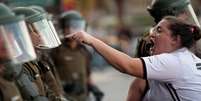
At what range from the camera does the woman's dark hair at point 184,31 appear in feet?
21.1

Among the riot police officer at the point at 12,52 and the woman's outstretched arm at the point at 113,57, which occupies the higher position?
the riot police officer at the point at 12,52

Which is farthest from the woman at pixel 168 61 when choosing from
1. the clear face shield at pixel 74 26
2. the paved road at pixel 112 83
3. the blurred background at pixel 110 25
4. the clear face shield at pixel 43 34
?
the paved road at pixel 112 83

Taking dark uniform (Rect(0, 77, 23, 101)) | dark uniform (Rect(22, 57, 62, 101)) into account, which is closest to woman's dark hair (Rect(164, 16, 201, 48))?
dark uniform (Rect(22, 57, 62, 101))

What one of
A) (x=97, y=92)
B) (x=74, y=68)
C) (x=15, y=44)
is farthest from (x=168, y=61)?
(x=74, y=68)

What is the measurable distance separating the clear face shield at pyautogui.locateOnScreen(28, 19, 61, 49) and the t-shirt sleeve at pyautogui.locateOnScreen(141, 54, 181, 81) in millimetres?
832

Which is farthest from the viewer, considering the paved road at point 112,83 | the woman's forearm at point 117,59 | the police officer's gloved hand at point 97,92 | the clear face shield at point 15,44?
the paved road at point 112,83

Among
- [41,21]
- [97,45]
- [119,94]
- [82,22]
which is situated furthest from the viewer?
[119,94]

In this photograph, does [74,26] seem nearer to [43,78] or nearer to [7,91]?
[43,78]

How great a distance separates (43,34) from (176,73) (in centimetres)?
113

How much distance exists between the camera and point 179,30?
6441 millimetres

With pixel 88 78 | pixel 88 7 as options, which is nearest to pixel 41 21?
pixel 88 78

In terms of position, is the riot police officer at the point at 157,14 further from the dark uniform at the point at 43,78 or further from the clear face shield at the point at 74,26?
the clear face shield at the point at 74,26

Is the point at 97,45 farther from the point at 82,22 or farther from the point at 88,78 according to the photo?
the point at 88,78

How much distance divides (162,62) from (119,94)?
1310cm
